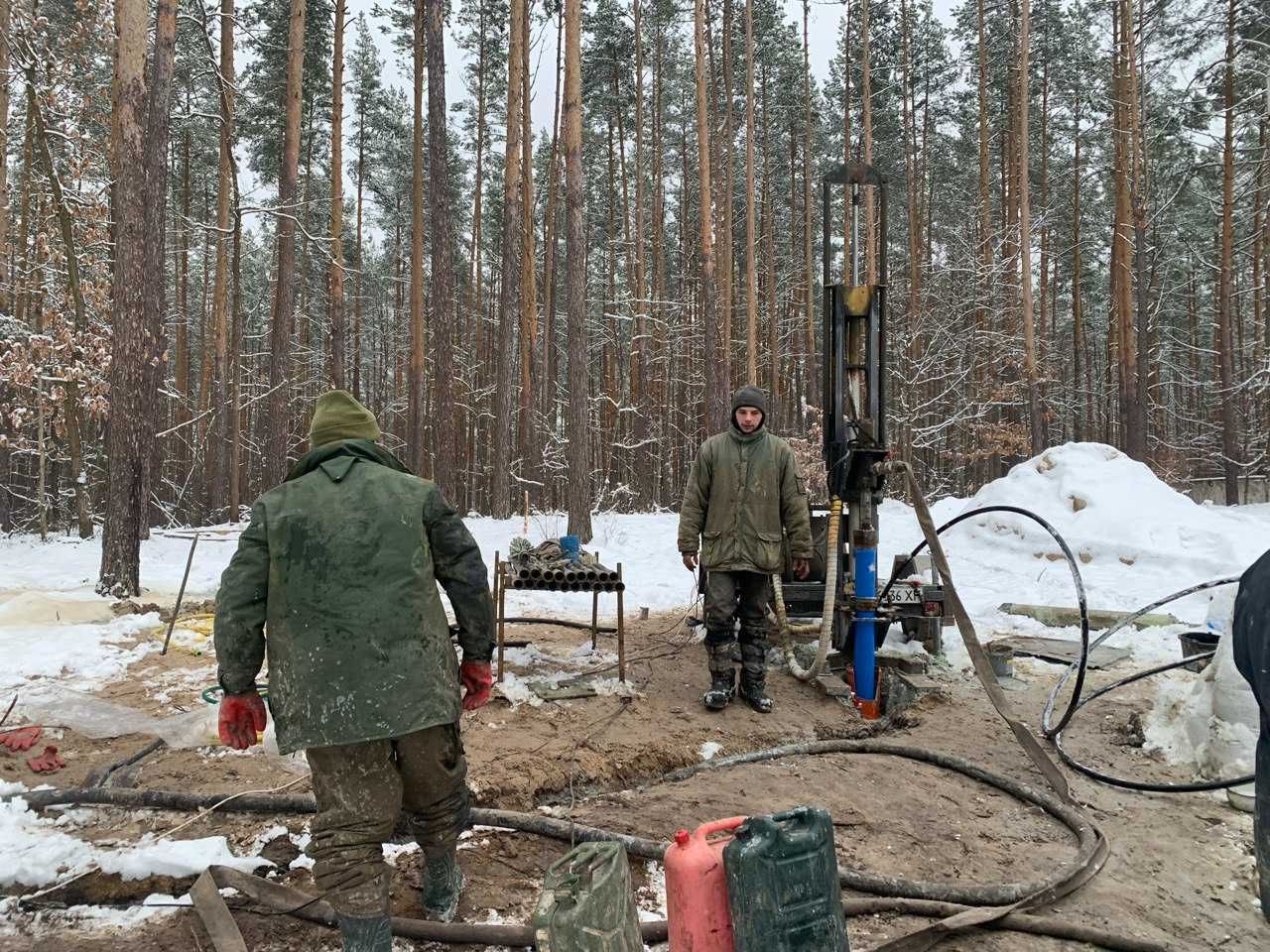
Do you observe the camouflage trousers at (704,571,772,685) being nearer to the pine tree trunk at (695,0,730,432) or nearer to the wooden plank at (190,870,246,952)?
the wooden plank at (190,870,246,952)

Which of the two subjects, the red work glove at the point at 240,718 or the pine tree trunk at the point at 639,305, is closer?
the red work glove at the point at 240,718

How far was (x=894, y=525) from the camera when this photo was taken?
1550 cm

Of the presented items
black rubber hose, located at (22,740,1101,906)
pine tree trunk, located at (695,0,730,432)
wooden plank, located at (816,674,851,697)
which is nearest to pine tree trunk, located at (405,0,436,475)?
pine tree trunk, located at (695,0,730,432)

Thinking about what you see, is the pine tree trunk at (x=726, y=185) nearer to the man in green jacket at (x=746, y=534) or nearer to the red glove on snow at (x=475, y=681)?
the man in green jacket at (x=746, y=534)

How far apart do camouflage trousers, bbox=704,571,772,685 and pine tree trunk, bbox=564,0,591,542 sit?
7140mm

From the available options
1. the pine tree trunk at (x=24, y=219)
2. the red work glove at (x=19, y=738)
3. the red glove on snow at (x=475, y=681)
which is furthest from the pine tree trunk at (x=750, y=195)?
the red glove on snow at (x=475, y=681)

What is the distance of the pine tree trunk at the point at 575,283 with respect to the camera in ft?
37.8

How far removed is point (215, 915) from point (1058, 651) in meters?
6.69

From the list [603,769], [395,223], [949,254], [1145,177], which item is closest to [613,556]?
[603,769]

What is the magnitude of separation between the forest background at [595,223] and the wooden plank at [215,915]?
5372 millimetres

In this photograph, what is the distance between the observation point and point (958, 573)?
9.99 meters

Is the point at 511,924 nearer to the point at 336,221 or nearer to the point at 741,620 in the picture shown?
the point at 741,620

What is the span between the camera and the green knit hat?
255 centimetres

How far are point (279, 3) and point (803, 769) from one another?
69.5 ft
